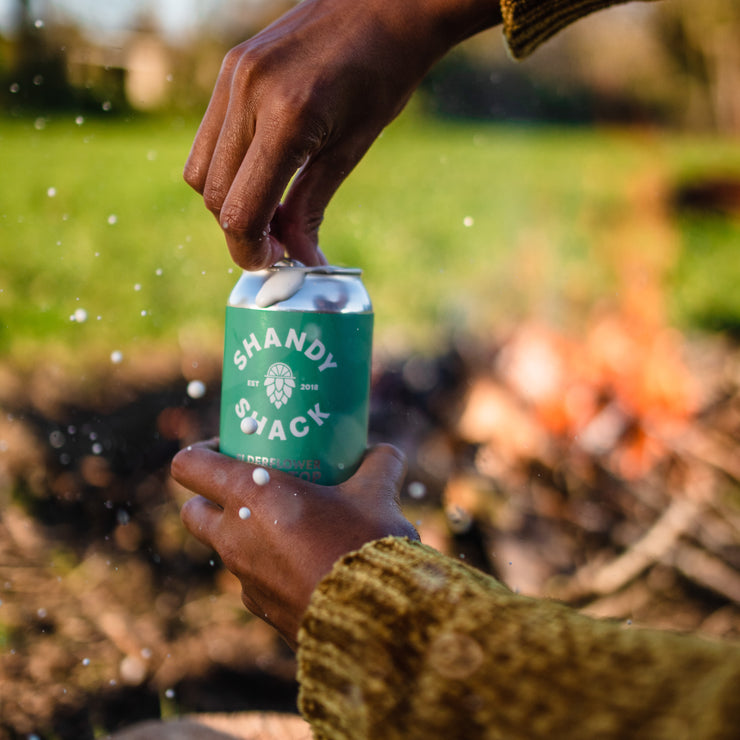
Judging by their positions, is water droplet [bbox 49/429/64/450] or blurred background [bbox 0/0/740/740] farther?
water droplet [bbox 49/429/64/450]

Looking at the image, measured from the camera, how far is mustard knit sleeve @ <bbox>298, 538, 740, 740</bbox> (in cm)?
52

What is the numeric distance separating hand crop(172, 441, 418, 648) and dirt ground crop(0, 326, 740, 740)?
86 cm

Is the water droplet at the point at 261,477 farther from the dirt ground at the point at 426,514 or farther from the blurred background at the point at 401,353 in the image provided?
the dirt ground at the point at 426,514

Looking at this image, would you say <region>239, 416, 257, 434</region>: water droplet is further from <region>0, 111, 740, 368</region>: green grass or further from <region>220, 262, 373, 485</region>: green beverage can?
<region>0, 111, 740, 368</region>: green grass

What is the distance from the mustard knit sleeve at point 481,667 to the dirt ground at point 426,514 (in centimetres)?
111

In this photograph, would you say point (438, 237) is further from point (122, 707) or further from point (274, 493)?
point (274, 493)

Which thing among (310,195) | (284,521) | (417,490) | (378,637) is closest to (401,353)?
(417,490)

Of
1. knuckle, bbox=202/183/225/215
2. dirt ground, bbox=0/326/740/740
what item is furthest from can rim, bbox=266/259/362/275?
dirt ground, bbox=0/326/740/740

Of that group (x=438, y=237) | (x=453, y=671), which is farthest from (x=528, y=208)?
(x=453, y=671)

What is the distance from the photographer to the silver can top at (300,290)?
37.1 inches

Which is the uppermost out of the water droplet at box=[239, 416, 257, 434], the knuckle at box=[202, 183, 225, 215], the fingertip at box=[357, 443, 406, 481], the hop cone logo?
the knuckle at box=[202, 183, 225, 215]

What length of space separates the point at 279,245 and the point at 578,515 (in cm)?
121

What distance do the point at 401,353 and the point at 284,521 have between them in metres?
1.46

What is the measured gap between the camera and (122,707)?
1.62 metres
